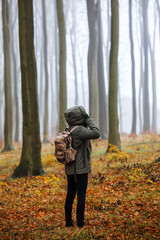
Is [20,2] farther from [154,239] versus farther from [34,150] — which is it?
[154,239]

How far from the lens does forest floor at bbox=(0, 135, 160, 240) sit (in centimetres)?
386

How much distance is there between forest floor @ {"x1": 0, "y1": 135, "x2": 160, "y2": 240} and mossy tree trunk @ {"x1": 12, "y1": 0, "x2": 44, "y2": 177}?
0.57m

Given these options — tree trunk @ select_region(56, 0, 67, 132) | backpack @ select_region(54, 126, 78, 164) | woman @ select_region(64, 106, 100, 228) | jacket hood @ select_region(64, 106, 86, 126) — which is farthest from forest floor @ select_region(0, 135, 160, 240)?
tree trunk @ select_region(56, 0, 67, 132)

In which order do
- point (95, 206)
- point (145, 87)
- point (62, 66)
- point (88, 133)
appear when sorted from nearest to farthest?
point (88, 133) → point (95, 206) → point (62, 66) → point (145, 87)

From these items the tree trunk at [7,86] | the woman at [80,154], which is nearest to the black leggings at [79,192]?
the woman at [80,154]

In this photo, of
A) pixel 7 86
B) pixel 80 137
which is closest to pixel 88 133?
pixel 80 137

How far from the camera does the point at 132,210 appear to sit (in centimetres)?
471

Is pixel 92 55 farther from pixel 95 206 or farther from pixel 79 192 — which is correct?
pixel 79 192

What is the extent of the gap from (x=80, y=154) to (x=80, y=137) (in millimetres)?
272

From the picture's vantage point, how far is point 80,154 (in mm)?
3775

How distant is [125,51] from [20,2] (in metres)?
31.2

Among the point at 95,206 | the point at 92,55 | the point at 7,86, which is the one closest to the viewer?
the point at 95,206

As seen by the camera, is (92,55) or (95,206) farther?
(92,55)

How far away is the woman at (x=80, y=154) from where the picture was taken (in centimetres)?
373
